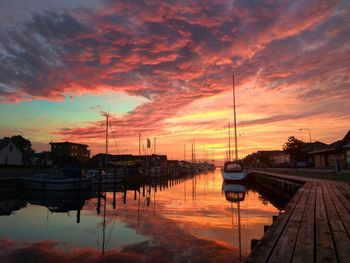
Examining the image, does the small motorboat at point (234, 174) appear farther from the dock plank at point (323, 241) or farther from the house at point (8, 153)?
the house at point (8, 153)

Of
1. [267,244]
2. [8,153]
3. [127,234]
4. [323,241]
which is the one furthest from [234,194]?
[8,153]

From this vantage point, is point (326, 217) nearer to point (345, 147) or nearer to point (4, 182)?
point (4, 182)

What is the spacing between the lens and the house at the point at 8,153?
262 feet

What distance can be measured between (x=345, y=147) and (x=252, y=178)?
135 ft

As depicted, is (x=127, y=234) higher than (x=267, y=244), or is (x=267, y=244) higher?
(x=267, y=244)

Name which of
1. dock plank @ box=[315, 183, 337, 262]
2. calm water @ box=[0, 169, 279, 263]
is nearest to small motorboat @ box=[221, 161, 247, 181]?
calm water @ box=[0, 169, 279, 263]

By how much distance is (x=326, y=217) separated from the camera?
12289mm

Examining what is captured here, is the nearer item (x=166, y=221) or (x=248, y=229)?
(x=248, y=229)

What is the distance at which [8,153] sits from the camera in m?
82.1

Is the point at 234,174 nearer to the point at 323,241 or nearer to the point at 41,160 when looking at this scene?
the point at 323,241

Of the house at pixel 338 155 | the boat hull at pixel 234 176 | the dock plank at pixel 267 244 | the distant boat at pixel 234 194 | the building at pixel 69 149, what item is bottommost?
the distant boat at pixel 234 194

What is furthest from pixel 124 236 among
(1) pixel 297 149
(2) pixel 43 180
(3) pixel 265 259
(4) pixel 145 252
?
(1) pixel 297 149

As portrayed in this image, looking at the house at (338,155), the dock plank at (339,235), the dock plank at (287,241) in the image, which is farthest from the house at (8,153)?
the dock plank at (339,235)

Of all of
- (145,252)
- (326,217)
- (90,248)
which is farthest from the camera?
(90,248)
